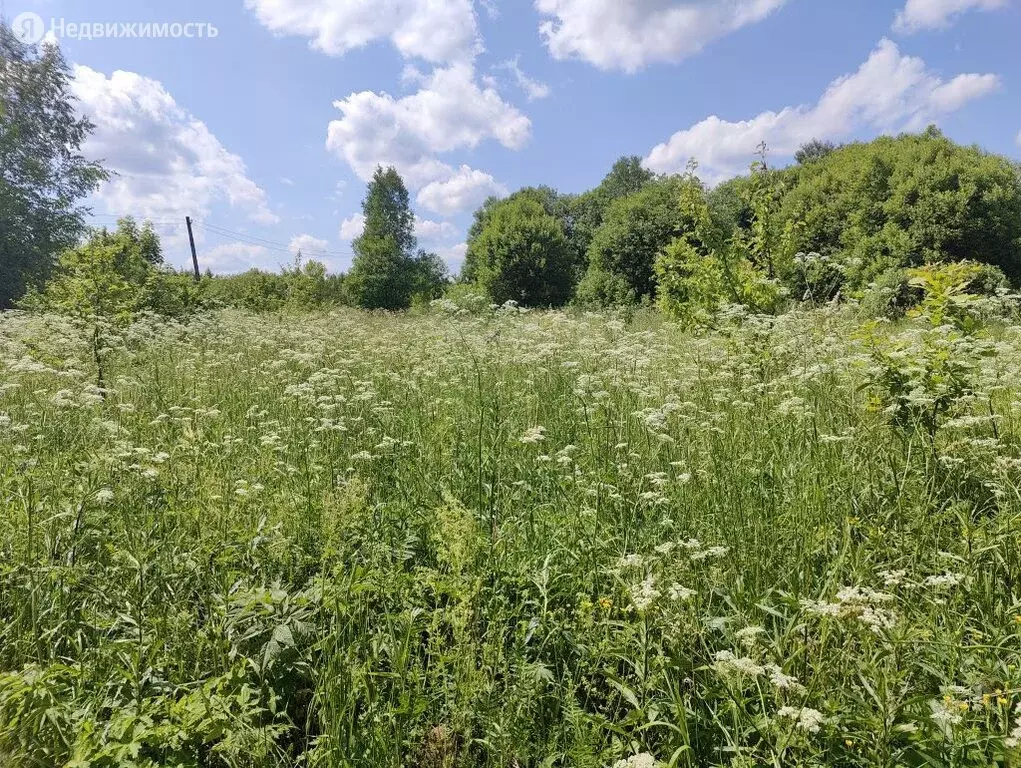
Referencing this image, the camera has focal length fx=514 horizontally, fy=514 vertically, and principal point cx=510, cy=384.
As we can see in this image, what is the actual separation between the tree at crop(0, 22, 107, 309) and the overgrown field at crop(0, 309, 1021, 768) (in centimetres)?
2369

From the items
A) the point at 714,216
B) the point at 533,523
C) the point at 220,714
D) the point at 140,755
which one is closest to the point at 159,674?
the point at 140,755

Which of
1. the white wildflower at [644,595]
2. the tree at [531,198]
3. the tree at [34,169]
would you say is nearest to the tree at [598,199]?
the tree at [531,198]

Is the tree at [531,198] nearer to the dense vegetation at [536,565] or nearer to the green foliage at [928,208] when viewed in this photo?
the green foliage at [928,208]

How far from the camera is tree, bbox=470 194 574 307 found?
28.1 m

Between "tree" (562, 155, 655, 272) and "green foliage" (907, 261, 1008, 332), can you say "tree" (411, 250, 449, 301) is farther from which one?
"green foliage" (907, 261, 1008, 332)

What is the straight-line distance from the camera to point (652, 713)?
5.44 feet

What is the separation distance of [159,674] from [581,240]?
1646 inches

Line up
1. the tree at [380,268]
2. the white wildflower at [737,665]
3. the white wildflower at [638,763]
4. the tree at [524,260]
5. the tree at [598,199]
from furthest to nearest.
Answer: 1. the tree at [598,199]
2. the tree at [380,268]
3. the tree at [524,260]
4. the white wildflower at [737,665]
5. the white wildflower at [638,763]

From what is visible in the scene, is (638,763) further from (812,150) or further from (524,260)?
(812,150)

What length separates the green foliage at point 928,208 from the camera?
19.9 metres

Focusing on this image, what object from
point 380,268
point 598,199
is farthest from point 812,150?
point 380,268

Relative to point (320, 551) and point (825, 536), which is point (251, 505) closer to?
point (320, 551)

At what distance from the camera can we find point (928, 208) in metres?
20.3

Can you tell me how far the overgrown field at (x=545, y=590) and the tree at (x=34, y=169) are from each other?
23.7 metres
